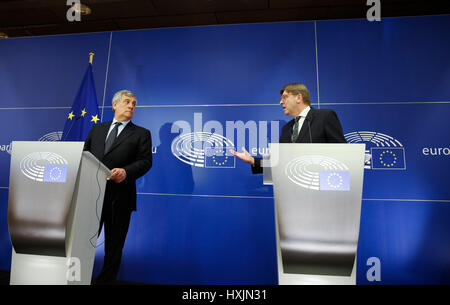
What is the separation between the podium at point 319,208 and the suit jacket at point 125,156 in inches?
47.6

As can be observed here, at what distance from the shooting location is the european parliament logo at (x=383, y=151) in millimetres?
2670

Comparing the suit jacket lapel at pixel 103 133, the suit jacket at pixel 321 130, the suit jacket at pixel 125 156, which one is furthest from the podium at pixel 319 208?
the suit jacket lapel at pixel 103 133

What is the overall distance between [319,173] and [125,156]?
150 centimetres

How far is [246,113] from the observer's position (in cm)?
290

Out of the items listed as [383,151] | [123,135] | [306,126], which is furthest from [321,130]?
[123,135]

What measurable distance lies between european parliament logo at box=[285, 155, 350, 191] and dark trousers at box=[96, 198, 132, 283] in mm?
1372

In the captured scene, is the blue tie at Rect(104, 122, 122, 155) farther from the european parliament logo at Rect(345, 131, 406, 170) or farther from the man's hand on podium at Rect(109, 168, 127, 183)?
the european parliament logo at Rect(345, 131, 406, 170)

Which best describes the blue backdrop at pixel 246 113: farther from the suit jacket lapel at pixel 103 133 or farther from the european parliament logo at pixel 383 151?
the suit jacket lapel at pixel 103 133
